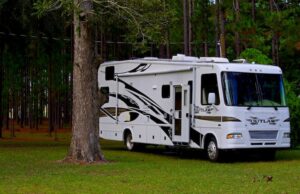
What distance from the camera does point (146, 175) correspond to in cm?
1476

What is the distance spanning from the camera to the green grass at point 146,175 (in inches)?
479

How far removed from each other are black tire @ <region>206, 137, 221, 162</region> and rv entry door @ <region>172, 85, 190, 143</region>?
93 centimetres

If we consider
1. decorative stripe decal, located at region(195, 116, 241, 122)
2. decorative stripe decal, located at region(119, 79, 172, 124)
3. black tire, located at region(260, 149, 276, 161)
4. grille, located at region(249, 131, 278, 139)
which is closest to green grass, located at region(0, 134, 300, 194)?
black tire, located at region(260, 149, 276, 161)

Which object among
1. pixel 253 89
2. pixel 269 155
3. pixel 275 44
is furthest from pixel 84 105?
pixel 275 44

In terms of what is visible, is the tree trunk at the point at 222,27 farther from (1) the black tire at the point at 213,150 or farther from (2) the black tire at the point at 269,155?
(1) the black tire at the point at 213,150

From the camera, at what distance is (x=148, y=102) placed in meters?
22.5

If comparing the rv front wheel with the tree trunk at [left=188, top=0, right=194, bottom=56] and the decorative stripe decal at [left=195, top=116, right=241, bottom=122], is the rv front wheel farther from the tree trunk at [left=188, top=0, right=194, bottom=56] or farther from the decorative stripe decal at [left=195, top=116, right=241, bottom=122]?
the tree trunk at [left=188, top=0, right=194, bottom=56]

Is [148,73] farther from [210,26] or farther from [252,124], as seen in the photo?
[210,26]

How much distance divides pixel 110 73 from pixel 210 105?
21.9ft

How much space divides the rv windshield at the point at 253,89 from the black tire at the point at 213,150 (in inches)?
53.4

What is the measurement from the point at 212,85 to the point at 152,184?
6.98 metres

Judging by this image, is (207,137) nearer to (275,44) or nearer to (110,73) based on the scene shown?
(110,73)

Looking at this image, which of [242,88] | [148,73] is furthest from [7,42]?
[242,88]

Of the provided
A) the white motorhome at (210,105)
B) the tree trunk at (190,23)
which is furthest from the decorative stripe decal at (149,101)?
the tree trunk at (190,23)
